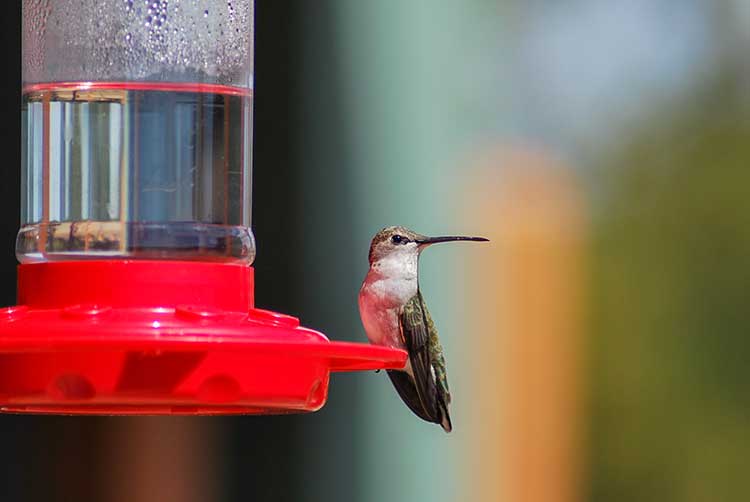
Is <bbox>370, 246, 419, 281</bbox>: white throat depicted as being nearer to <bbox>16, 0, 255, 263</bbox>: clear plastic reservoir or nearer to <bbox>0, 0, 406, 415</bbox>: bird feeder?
<bbox>0, 0, 406, 415</bbox>: bird feeder

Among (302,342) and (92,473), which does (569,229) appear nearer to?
(92,473)

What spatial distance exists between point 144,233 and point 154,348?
625mm

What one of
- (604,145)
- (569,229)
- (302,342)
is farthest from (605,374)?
(302,342)

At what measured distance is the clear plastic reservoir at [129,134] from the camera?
9.52 feet

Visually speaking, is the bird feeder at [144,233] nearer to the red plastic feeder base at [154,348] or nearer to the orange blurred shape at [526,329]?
the red plastic feeder base at [154,348]

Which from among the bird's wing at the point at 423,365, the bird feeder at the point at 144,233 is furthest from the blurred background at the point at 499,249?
the bird feeder at the point at 144,233

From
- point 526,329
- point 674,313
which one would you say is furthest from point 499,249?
point 674,313

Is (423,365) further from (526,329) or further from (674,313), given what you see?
(674,313)

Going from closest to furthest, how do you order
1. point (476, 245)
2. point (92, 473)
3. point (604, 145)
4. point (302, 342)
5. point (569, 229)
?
point (302, 342), point (92, 473), point (476, 245), point (569, 229), point (604, 145)

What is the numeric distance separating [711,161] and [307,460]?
14.0 ft

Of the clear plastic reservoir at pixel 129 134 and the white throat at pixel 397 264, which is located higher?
the clear plastic reservoir at pixel 129 134

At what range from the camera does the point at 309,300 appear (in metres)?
5.76

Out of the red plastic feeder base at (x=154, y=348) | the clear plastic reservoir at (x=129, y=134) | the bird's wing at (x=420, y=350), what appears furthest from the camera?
the bird's wing at (x=420, y=350)

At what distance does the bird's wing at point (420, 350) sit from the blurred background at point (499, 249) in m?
1.37
